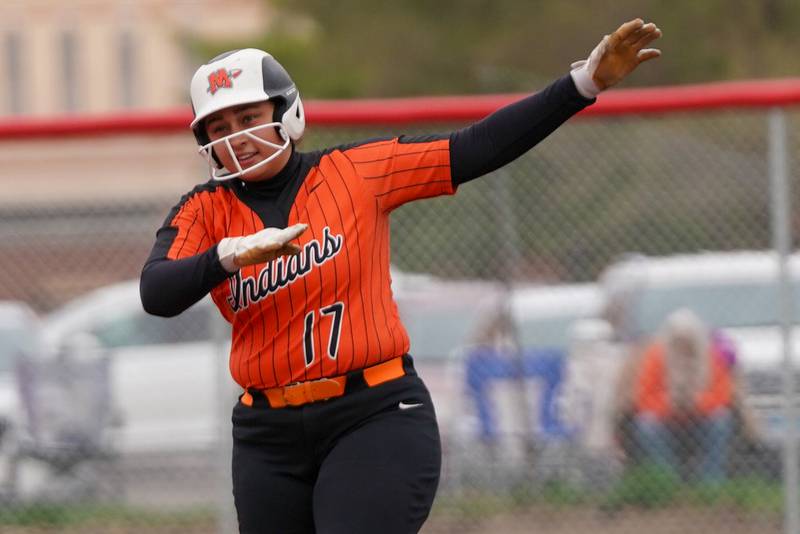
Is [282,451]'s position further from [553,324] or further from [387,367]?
[553,324]

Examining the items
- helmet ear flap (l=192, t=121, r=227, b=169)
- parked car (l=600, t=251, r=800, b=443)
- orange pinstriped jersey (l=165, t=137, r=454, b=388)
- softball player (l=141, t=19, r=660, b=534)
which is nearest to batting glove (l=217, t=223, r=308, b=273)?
softball player (l=141, t=19, r=660, b=534)

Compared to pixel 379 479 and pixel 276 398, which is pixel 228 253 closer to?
pixel 276 398

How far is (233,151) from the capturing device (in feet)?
11.8

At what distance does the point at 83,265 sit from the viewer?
6.13 meters

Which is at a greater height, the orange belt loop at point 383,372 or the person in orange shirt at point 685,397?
the orange belt loop at point 383,372

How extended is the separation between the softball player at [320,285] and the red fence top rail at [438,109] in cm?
215

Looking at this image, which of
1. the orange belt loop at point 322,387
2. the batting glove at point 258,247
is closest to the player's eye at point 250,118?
the batting glove at point 258,247

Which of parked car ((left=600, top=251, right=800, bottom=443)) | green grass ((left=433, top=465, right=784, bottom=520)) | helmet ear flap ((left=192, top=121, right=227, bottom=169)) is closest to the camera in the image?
helmet ear flap ((left=192, top=121, right=227, bottom=169))

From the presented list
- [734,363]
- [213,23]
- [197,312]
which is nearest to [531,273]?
[734,363]

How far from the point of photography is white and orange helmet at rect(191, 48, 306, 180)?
360cm

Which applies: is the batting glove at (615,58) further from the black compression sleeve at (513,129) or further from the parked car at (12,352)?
the parked car at (12,352)

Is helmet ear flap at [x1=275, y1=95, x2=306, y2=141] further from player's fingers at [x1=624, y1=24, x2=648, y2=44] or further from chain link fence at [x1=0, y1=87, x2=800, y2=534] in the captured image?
chain link fence at [x1=0, y1=87, x2=800, y2=534]

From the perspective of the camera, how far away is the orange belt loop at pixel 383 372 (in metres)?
3.68

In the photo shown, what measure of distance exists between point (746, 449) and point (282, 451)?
277 centimetres
